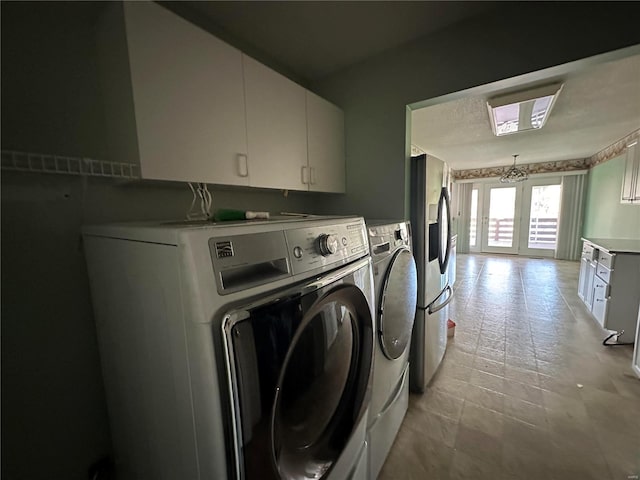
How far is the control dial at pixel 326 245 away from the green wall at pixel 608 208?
16.1 ft

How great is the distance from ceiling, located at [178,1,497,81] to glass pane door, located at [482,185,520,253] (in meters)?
6.23

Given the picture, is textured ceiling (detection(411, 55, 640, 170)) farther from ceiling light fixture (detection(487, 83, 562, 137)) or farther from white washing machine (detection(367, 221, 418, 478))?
white washing machine (detection(367, 221, 418, 478))

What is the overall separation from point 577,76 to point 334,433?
114 inches

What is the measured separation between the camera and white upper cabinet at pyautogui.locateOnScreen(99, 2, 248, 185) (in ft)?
3.03

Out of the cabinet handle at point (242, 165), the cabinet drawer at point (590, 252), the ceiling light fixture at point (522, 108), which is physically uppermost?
the ceiling light fixture at point (522, 108)

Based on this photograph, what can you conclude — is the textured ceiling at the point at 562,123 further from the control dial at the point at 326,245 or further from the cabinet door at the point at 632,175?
the control dial at the point at 326,245

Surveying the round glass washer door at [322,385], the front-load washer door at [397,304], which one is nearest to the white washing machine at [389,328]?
the front-load washer door at [397,304]

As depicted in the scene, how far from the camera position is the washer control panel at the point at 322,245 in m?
0.72

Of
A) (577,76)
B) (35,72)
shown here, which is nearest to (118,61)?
(35,72)

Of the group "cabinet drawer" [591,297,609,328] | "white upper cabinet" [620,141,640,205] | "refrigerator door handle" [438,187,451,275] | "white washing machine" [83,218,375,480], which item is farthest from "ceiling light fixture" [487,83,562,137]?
"white washing machine" [83,218,375,480]

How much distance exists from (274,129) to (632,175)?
4262mm

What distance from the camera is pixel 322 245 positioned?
2.59ft

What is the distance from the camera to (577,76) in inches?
76.7

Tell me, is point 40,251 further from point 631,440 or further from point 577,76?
point 577,76
